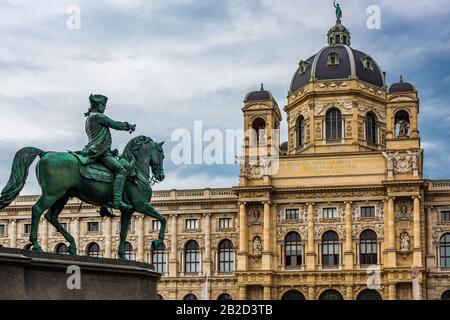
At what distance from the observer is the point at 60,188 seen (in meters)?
21.8

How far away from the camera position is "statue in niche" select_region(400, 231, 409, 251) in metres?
64.9

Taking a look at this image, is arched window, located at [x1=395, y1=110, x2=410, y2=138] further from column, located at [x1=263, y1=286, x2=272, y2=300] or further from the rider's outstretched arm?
the rider's outstretched arm

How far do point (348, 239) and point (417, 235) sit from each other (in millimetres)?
5389

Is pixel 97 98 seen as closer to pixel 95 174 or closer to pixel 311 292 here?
pixel 95 174

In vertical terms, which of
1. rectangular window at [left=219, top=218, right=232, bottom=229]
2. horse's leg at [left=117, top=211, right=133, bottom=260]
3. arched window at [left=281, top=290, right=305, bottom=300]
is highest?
rectangular window at [left=219, top=218, right=232, bottom=229]

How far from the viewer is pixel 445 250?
6619 cm

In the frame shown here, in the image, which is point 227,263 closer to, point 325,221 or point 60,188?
point 325,221

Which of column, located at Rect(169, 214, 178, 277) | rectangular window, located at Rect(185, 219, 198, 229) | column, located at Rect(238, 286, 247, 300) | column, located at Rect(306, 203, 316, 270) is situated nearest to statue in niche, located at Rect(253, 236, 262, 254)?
column, located at Rect(238, 286, 247, 300)

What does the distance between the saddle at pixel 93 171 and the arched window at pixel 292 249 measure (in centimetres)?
4603

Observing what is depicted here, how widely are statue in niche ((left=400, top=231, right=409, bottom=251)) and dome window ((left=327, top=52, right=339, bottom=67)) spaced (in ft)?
59.6
